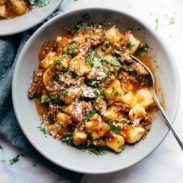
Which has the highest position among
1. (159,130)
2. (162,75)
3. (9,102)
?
(162,75)

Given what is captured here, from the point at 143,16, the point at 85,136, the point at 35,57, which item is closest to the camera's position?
the point at 85,136

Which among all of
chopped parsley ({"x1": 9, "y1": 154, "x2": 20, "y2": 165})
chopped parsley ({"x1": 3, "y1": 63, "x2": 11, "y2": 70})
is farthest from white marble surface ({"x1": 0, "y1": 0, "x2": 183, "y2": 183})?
chopped parsley ({"x1": 3, "y1": 63, "x2": 11, "y2": 70})

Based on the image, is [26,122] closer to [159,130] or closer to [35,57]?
[35,57]

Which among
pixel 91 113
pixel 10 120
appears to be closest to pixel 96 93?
pixel 91 113

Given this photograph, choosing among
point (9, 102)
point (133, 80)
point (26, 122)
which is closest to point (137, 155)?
point (133, 80)

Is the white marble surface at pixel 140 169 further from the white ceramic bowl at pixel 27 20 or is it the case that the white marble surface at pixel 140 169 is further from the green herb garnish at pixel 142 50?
the white ceramic bowl at pixel 27 20

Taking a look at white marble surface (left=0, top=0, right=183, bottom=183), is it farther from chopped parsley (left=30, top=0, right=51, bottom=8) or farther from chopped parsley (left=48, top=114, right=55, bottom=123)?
chopped parsley (left=30, top=0, right=51, bottom=8)

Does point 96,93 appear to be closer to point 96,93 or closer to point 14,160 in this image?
Result: point 96,93
